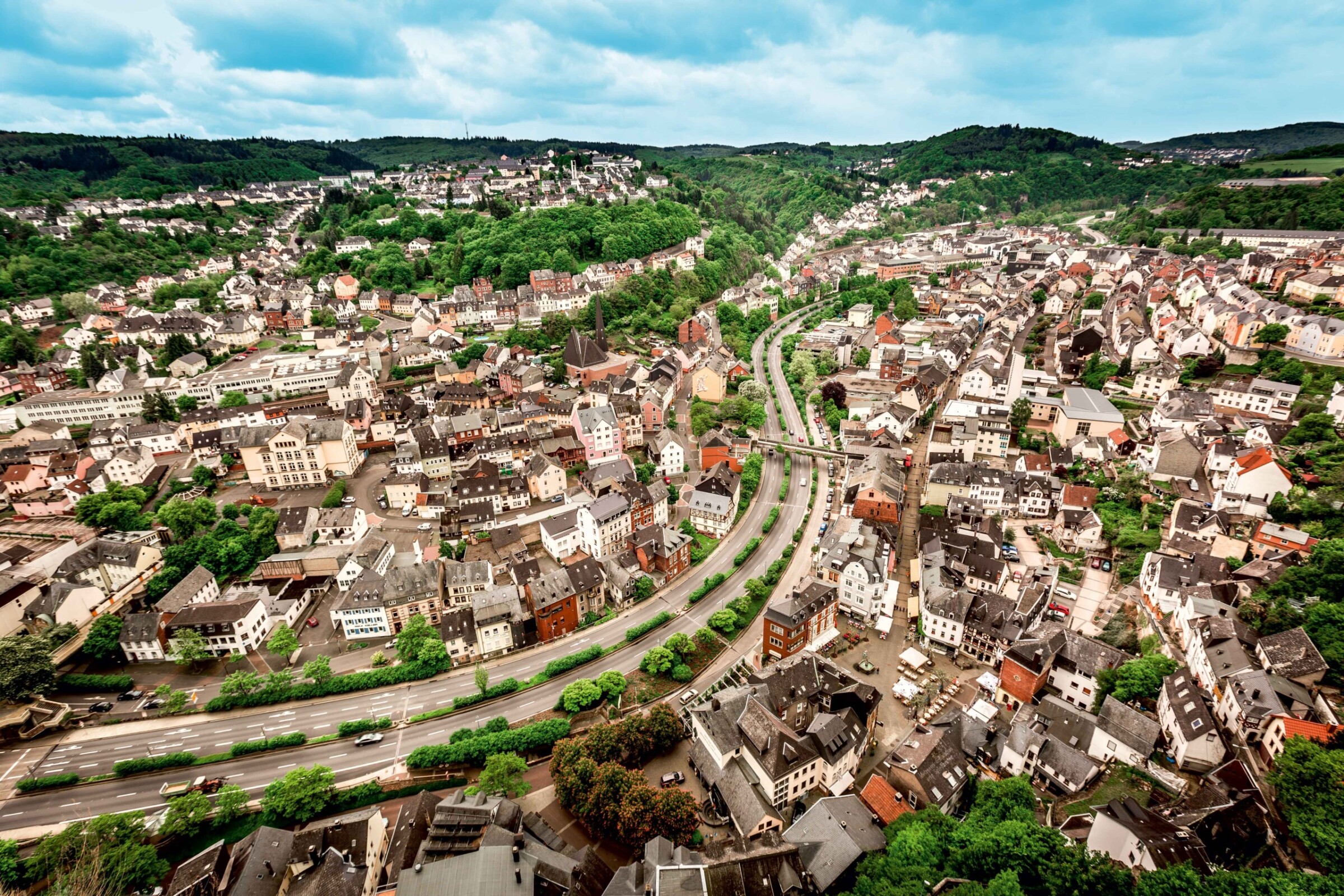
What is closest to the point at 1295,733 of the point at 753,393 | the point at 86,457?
the point at 753,393

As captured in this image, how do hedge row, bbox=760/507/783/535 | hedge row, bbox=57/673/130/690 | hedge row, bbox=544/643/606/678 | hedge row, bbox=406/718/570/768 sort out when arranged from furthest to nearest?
hedge row, bbox=760/507/783/535 < hedge row, bbox=57/673/130/690 < hedge row, bbox=544/643/606/678 < hedge row, bbox=406/718/570/768

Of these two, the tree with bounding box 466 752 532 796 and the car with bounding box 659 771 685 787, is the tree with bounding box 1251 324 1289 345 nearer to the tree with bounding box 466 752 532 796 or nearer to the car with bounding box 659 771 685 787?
the car with bounding box 659 771 685 787

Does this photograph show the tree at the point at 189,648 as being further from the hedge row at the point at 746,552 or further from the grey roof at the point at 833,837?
the grey roof at the point at 833,837

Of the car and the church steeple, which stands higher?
the church steeple

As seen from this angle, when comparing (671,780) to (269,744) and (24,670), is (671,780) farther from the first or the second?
(24,670)

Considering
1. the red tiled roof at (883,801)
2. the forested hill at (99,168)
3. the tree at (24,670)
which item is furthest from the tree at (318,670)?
the forested hill at (99,168)

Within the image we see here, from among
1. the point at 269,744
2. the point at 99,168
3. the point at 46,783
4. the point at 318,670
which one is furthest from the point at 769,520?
the point at 99,168

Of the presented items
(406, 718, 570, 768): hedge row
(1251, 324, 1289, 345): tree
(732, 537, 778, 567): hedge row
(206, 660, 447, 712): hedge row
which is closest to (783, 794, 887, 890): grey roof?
(406, 718, 570, 768): hedge row
